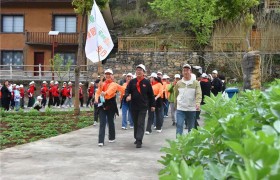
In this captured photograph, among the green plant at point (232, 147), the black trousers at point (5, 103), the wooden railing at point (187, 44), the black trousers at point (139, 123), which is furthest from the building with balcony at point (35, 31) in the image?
the green plant at point (232, 147)

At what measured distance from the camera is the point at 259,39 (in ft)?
93.3

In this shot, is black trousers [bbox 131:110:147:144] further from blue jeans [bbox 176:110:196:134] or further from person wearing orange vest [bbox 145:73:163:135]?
person wearing orange vest [bbox 145:73:163:135]

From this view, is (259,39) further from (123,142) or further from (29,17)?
(123,142)

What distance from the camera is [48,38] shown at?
33.9 metres

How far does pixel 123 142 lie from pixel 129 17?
32.5m

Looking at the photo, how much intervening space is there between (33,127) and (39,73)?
59.9 ft

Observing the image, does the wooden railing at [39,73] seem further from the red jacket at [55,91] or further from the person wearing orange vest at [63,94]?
the red jacket at [55,91]

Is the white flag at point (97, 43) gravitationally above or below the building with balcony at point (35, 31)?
below

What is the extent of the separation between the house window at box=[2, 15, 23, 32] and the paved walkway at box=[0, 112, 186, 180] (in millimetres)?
25749

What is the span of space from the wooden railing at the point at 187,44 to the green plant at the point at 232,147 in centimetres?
2596

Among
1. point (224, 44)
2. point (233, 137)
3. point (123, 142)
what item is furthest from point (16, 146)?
point (224, 44)

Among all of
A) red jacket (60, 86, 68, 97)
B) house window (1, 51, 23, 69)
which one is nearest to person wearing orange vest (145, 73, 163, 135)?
red jacket (60, 86, 68, 97)

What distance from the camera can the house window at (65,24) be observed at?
34188mm

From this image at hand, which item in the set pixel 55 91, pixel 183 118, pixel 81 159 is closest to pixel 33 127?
pixel 81 159
